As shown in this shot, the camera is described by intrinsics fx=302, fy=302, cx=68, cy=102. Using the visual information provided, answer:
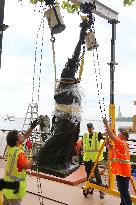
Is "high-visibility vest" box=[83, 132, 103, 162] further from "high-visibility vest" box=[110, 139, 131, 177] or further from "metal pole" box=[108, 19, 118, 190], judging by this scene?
"high-visibility vest" box=[110, 139, 131, 177]

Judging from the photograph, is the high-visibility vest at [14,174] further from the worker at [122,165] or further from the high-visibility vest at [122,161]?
the high-visibility vest at [122,161]

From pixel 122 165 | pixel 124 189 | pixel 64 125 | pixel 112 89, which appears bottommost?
pixel 124 189

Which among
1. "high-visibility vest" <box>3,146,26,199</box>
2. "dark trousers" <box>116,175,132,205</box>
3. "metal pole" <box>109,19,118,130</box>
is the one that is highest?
"metal pole" <box>109,19,118,130</box>

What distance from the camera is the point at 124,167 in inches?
247

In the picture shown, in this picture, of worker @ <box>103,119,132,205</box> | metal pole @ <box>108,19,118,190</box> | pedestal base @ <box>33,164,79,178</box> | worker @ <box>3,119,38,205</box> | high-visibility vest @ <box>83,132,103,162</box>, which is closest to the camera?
pedestal base @ <box>33,164,79,178</box>

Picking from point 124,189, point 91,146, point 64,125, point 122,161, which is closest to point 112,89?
point 91,146

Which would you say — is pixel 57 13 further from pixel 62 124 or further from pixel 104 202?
pixel 104 202

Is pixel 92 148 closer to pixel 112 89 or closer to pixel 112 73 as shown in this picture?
pixel 112 89

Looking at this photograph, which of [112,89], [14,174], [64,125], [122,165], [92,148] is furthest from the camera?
[92,148]

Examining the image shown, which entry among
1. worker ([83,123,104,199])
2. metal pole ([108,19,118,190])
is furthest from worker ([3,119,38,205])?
worker ([83,123,104,199])

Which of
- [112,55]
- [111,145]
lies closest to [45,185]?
[111,145]

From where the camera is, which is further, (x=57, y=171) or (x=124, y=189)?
(x=124, y=189)

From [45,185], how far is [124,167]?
3.08m

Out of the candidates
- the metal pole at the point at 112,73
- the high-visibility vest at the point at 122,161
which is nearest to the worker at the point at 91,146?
the metal pole at the point at 112,73
